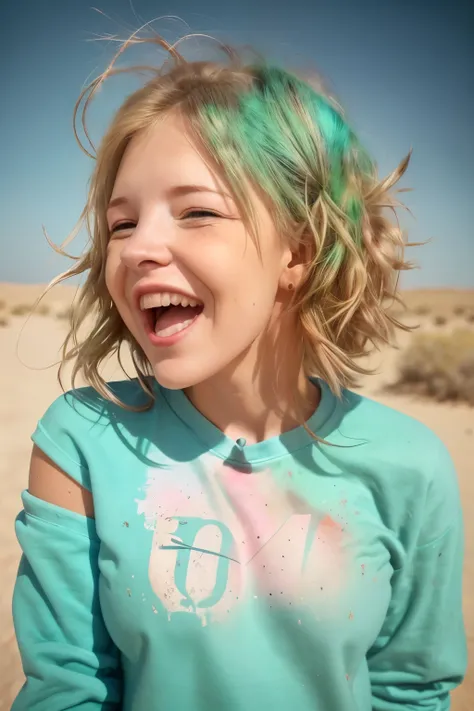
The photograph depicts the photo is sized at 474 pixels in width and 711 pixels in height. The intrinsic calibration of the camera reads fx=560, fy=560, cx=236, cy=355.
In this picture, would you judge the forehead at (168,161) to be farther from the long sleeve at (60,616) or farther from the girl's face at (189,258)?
the long sleeve at (60,616)

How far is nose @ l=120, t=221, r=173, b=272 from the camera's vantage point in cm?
90

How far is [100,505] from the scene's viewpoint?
97cm

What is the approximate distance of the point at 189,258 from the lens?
2.95 ft

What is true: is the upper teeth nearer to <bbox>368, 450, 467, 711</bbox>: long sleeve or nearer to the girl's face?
the girl's face

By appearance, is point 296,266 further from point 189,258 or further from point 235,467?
point 235,467

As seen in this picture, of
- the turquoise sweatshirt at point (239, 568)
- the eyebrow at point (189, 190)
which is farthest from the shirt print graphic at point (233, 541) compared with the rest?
the eyebrow at point (189, 190)

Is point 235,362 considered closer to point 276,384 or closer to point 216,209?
point 276,384

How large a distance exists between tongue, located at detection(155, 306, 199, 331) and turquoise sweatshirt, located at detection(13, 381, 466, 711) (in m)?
0.19

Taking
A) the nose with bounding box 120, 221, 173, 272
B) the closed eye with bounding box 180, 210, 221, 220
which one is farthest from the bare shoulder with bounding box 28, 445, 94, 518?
the closed eye with bounding box 180, 210, 221, 220

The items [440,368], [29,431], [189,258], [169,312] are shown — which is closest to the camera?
[189,258]

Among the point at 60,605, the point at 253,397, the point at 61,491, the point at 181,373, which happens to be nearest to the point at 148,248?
the point at 181,373

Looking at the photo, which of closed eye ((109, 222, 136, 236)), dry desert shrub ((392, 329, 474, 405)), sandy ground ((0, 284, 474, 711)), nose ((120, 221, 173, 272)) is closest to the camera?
nose ((120, 221, 173, 272))

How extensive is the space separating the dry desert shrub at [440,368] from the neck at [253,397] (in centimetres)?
676

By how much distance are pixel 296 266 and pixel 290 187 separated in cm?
15
